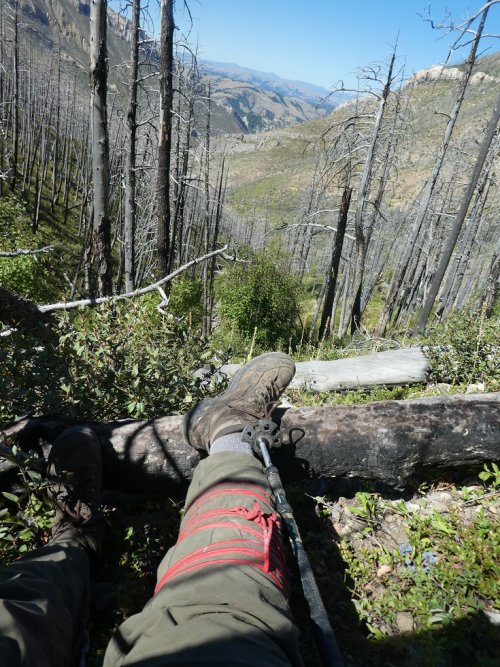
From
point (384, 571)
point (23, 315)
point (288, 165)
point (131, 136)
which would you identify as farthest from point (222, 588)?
point (288, 165)

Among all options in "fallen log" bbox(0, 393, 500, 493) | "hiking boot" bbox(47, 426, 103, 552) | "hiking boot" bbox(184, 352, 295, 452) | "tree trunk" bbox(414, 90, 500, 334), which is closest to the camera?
"hiking boot" bbox(47, 426, 103, 552)

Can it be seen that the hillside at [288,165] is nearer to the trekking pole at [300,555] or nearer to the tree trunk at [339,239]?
the tree trunk at [339,239]

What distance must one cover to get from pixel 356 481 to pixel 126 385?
2.07 metres

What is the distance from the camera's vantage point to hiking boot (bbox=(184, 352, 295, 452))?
2.57m

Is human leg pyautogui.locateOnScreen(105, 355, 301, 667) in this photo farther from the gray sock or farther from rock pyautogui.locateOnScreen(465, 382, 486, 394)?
rock pyautogui.locateOnScreen(465, 382, 486, 394)

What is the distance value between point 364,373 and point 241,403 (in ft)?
9.47

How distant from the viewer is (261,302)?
54.1ft

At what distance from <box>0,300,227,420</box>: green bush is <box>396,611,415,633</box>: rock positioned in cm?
208

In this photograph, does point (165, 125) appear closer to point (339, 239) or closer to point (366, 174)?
point (366, 174)

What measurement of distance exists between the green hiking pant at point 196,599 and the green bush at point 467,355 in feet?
12.7

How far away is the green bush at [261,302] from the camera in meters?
16.3

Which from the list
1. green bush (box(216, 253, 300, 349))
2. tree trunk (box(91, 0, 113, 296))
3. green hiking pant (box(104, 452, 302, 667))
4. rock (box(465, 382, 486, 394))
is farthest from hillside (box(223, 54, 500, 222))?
green hiking pant (box(104, 452, 302, 667))

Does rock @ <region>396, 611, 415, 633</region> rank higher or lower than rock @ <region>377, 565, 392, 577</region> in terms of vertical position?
higher

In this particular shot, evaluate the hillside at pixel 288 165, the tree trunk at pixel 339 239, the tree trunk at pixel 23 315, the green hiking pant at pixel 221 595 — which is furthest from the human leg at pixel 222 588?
the hillside at pixel 288 165
